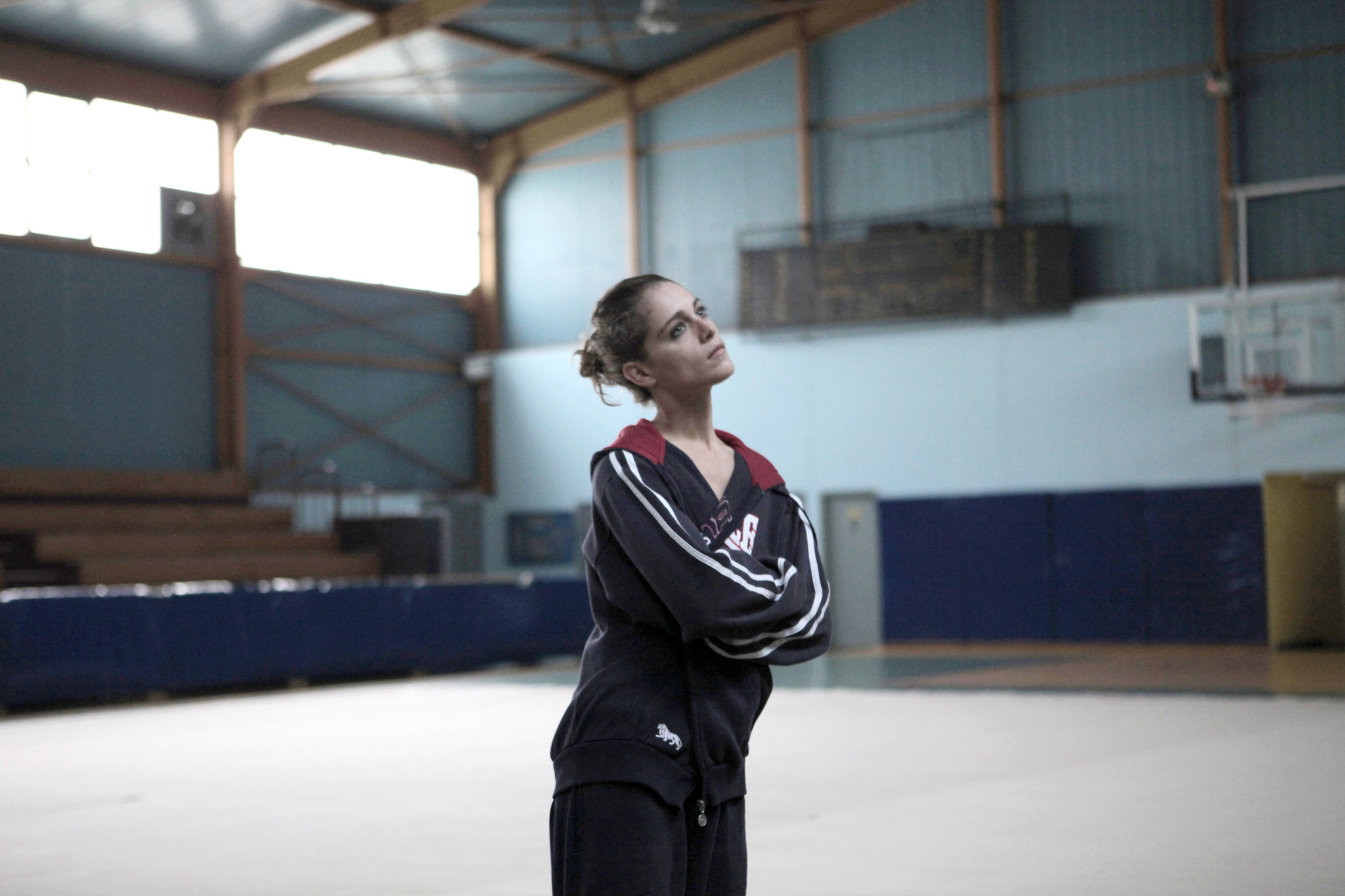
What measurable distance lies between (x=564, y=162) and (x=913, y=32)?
21.4ft

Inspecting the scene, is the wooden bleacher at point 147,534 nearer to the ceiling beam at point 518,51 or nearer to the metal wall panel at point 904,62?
the ceiling beam at point 518,51

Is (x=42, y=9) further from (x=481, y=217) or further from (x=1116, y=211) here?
(x=1116, y=211)

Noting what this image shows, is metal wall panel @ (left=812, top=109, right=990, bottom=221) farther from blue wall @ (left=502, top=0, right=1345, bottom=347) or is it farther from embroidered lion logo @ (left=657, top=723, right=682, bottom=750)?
embroidered lion logo @ (left=657, top=723, right=682, bottom=750)

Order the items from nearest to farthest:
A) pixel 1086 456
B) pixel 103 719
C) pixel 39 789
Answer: pixel 39 789 → pixel 103 719 → pixel 1086 456

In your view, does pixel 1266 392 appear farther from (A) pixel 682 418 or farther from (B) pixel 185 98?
(A) pixel 682 418

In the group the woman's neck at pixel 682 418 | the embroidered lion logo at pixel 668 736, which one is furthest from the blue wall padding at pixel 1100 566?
the embroidered lion logo at pixel 668 736

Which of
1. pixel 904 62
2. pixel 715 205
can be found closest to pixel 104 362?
pixel 715 205

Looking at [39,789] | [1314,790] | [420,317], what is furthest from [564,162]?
[1314,790]

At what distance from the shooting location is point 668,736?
2.77 m

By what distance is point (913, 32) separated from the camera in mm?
23250

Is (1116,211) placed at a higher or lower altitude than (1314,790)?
higher

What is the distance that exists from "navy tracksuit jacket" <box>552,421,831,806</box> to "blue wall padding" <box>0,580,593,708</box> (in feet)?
44.2

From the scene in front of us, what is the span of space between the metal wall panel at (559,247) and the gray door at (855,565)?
5.41 meters

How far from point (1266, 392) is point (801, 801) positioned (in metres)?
12.3
